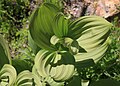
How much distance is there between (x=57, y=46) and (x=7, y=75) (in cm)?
31

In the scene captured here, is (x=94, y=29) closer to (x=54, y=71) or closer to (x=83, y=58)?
(x=83, y=58)

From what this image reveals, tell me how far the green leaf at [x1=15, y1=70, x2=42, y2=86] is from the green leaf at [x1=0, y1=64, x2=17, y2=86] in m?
0.03

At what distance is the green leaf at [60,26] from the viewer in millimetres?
1875

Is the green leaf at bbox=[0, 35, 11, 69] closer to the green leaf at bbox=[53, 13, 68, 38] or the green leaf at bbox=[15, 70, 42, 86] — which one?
the green leaf at bbox=[15, 70, 42, 86]

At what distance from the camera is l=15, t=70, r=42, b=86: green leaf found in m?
1.89

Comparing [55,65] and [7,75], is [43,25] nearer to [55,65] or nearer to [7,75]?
[55,65]

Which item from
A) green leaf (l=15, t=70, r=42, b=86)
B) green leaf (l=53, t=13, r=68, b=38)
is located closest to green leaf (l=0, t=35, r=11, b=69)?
green leaf (l=15, t=70, r=42, b=86)

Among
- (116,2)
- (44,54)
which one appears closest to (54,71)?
(44,54)

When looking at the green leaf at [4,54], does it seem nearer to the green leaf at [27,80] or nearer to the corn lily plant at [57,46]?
the corn lily plant at [57,46]

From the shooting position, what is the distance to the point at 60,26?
1.92m

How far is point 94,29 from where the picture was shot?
194 cm

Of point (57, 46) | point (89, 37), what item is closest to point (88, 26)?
point (89, 37)

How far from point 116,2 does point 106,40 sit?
147 cm

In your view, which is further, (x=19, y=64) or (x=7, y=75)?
(x=19, y=64)
